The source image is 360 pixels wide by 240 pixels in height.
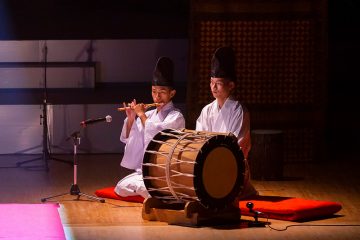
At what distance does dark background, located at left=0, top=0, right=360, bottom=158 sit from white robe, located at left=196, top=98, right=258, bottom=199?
4.38 m

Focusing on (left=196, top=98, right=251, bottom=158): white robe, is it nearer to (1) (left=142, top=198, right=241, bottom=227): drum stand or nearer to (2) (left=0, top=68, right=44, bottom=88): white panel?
(1) (left=142, top=198, right=241, bottom=227): drum stand

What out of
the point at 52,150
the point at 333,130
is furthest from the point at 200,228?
the point at 333,130

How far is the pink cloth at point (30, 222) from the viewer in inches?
219

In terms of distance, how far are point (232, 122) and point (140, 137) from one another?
977mm

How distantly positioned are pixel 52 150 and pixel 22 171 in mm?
→ 969

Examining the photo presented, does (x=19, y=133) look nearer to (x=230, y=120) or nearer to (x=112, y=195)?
(x=112, y=195)

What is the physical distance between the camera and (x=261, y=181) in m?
7.89

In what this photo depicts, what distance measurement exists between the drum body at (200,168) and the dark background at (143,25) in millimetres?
4991

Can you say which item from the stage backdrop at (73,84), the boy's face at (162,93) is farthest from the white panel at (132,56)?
the boy's face at (162,93)

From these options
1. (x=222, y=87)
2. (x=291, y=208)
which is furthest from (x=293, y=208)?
(x=222, y=87)

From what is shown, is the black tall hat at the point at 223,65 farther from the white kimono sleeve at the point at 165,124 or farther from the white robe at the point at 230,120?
the white kimono sleeve at the point at 165,124

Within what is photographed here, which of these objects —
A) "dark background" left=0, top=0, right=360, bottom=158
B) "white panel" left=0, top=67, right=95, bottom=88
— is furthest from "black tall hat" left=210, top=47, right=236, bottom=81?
"white panel" left=0, top=67, right=95, bottom=88

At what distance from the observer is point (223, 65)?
6.45 meters

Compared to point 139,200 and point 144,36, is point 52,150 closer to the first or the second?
point 139,200
